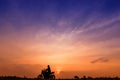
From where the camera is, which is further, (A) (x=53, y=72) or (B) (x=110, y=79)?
(A) (x=53, y=72)

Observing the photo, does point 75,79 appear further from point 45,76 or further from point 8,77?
point 45,76

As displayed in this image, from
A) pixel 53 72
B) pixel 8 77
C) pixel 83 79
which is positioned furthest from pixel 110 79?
pixel 53 72

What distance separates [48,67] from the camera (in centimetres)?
8481

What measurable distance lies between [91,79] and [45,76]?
2579 centimetres

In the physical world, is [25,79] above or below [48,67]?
below

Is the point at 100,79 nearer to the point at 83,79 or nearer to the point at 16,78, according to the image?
the point at 83,79

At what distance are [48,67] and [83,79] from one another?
26.4 m

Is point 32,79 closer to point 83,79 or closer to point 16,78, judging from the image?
point 16,78

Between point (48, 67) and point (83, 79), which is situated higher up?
point (48, 67)

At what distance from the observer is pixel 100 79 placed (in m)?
58.6

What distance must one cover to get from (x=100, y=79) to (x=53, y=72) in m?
27.5

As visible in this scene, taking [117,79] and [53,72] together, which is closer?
[117,79]

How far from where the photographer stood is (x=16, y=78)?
186 ft

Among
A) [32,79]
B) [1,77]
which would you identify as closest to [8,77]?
[1,77]
